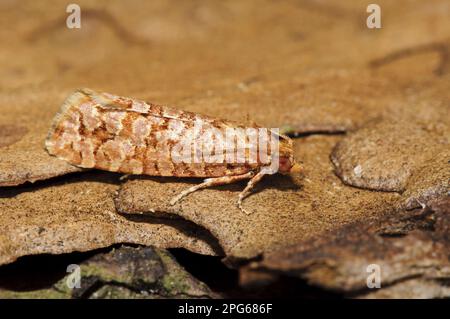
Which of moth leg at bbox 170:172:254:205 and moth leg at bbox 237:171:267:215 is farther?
moth leg at bbox 237:171:267:215

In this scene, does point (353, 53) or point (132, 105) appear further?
point (353, 53)

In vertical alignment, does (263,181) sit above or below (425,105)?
below

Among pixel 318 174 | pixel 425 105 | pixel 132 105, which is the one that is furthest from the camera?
pixel 425 105

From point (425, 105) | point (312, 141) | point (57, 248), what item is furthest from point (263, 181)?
point (425, 105)

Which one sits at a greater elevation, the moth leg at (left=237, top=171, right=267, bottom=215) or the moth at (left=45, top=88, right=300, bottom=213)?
the moth at (left=45, top=88, right=300, bottom=213)

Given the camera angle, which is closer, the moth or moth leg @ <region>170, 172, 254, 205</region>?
moth leg @ <region>170, 172, 254, 205</region>
